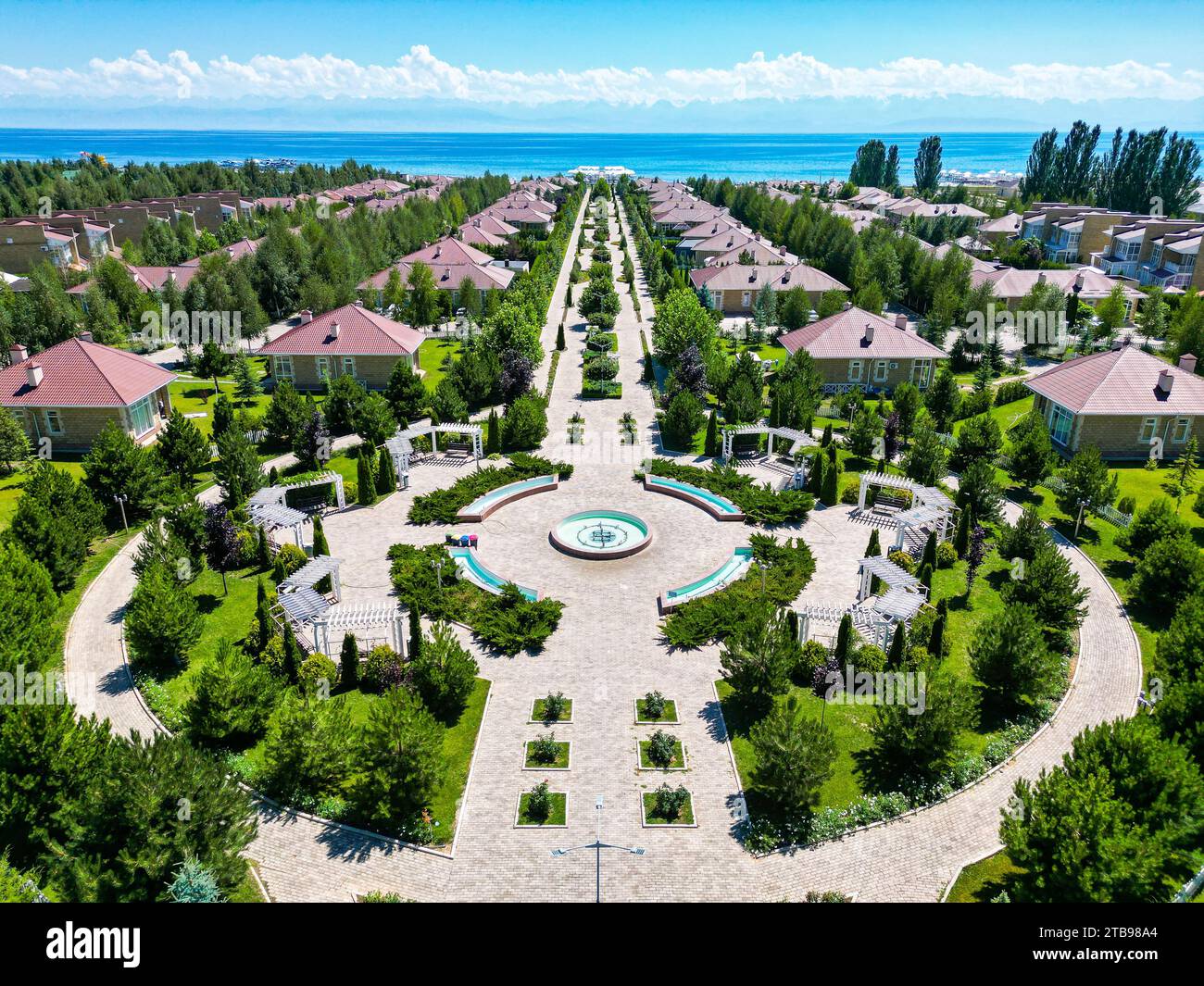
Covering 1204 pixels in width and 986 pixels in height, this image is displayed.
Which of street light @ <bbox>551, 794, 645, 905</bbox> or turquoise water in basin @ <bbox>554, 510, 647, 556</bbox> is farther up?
turquoise water in basin @ <bbox>554, 510, 647, 556</bbox>

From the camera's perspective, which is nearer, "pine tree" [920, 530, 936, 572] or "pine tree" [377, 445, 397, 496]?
"pine tree" [920, 530, 936, 572]

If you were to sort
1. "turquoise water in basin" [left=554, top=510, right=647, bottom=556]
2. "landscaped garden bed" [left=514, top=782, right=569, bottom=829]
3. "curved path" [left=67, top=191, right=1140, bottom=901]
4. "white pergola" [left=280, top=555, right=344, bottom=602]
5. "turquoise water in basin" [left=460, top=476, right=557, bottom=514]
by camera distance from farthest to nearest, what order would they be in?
"turquoise water in basin" [left=460, top=476, right=557, bottom=514] → "turquoise water in basin" [left=554, top=510, right=647, bottom=556] → "white pergola" [left=280, top=555, right=344, bottom=602] → "landscaped garden bed" [left=514, top=782, right=569, bottom=829] → "curved path" [left=67, top=191, right=1140, bottom=901]

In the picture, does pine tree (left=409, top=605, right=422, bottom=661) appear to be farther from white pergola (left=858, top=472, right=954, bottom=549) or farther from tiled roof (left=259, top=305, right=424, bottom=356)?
tiled roof (left=259, top=305, right=424, bottom=356)

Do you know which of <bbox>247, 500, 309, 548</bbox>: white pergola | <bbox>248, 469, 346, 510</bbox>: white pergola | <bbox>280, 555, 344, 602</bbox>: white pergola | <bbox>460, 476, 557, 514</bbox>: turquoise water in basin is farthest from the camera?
<bbox>460, 476, 557, 514</bbox>: turquoise water in basin

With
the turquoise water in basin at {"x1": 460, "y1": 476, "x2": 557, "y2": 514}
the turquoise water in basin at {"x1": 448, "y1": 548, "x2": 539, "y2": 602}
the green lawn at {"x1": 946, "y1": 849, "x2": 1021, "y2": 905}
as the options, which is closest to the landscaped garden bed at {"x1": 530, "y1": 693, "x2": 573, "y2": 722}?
the turquoise water in basin at {"x1": 448, "y1": 548, "x2": 539, "y2": 602}

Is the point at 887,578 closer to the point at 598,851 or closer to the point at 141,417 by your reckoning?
the point at 598,851

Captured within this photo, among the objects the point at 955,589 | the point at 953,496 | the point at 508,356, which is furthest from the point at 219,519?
the point at 953,496
